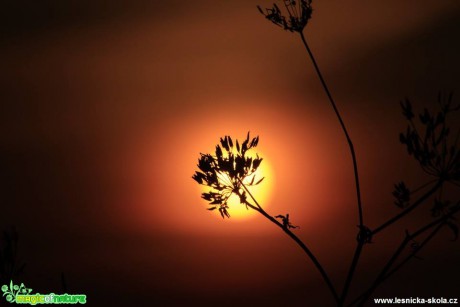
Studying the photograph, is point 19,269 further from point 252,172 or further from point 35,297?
point 35,297

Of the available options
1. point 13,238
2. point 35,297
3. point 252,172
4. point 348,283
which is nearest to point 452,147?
point 348,283

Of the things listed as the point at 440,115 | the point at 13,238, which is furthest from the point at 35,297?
the point at 440,115

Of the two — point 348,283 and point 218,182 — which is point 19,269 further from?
point 348,283

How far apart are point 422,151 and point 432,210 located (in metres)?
0.84

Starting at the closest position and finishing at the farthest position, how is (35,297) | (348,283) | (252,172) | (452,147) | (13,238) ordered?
(13,238), (452,147), (348,283), (252,172), (35,297)

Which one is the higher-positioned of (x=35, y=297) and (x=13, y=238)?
(x=35, y=297)

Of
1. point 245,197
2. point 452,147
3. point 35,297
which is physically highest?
point 35,297

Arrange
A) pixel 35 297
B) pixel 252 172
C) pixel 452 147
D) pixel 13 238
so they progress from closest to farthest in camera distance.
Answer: pixel 13 238, pixel 452 147, pixel 252 172, pixel 35 297

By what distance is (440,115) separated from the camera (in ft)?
26.7

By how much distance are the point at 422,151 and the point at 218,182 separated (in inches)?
117

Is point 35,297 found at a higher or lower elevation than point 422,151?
higher

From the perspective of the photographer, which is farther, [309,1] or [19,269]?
[309,1]

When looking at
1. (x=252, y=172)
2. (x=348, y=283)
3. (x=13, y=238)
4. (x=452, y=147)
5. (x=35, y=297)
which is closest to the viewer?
(x=13, y=238)

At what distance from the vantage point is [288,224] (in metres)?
9.04
